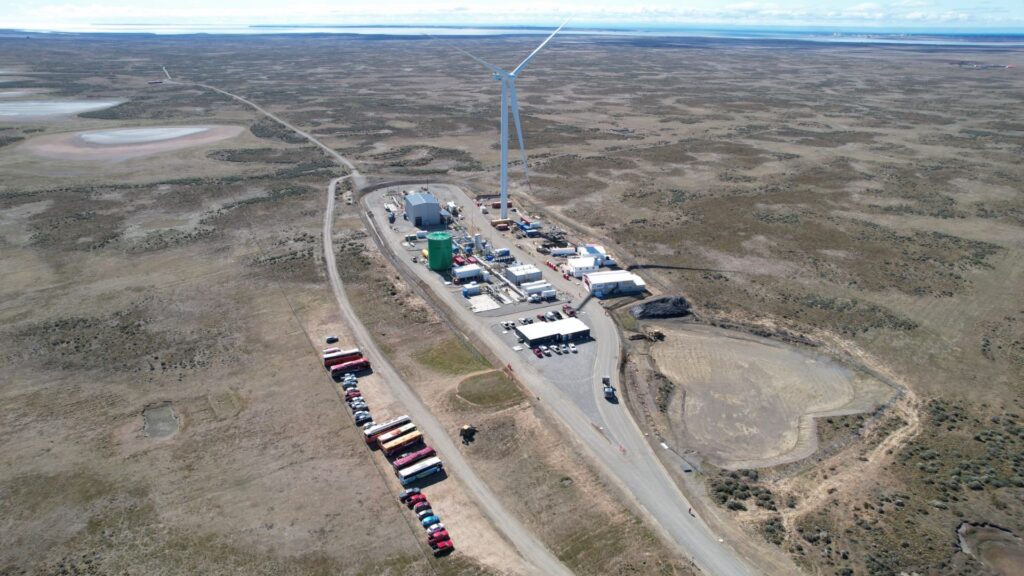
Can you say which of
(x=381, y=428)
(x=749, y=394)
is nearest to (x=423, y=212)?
(x=381, y=428)

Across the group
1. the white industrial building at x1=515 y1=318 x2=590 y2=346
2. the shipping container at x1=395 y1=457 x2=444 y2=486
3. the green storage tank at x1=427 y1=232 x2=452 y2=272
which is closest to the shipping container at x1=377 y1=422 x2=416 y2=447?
the shipping container at x1=395 y1=457 x2=444 y2=486

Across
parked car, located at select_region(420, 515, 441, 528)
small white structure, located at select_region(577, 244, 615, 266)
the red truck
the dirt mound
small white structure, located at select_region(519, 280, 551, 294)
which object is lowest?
parked car, located at select_region(420, 515, 441, 528)

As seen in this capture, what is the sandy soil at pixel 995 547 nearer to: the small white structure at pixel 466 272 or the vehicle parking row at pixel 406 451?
the vehicle parking row at pixel 406 451

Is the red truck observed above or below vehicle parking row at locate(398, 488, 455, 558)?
above

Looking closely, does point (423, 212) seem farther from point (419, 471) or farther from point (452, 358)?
point (419, 471)

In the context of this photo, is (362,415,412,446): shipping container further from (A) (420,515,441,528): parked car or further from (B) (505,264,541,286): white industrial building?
(B) (505,264,541,286): white industrial building

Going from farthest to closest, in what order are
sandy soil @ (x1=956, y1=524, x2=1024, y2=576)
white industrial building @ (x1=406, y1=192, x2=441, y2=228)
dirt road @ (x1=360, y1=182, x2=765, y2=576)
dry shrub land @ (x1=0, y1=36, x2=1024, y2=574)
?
1. white industrial building @ (x1=406, y1=192, x2=441, y2=228)
2. dry shrub land @ (x1=0, y1=36, x2=1024, y2=574)
3. dirt road @ (x1=360, y1=182, x2=765, y2=576)
4. sandy soil @ (x1=956, y1=524, x2=1024, y2=576)

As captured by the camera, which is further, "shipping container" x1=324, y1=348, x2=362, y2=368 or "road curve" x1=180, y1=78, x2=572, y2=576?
"shipping container" x1=324, y1=348, x2=362, y2=368
